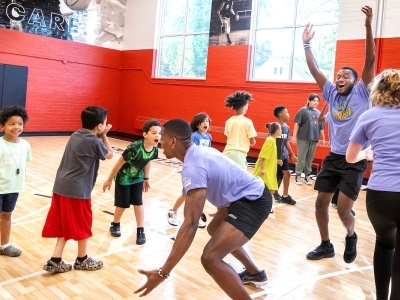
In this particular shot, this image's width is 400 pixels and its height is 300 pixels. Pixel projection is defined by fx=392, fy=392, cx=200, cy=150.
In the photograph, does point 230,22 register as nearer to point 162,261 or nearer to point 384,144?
point 162,261

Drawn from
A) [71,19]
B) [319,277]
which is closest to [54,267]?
[319,277]

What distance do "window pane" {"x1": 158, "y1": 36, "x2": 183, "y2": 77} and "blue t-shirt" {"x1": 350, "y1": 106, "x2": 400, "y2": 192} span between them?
10.5m

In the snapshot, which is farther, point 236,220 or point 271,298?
point 271,298

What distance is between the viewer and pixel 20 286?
2.76 metres

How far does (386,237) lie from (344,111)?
1.33 m

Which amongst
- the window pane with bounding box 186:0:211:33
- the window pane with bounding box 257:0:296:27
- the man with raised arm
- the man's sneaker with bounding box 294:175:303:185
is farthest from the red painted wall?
the man with raised arm

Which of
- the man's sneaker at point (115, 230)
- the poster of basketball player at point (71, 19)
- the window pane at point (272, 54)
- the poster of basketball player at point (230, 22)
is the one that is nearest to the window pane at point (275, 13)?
the window pane at point (272, 54)

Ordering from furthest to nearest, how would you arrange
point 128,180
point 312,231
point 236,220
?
point 312,231 < point 128,180 < point 236,220

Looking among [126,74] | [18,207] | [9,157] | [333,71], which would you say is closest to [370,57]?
[9,157]

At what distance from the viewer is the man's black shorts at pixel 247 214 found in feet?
7.23

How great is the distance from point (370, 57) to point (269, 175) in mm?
2558

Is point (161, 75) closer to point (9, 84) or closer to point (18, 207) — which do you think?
point (9, 84)

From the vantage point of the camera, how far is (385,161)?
213 centimetres

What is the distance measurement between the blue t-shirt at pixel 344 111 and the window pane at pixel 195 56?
849 centimetres
